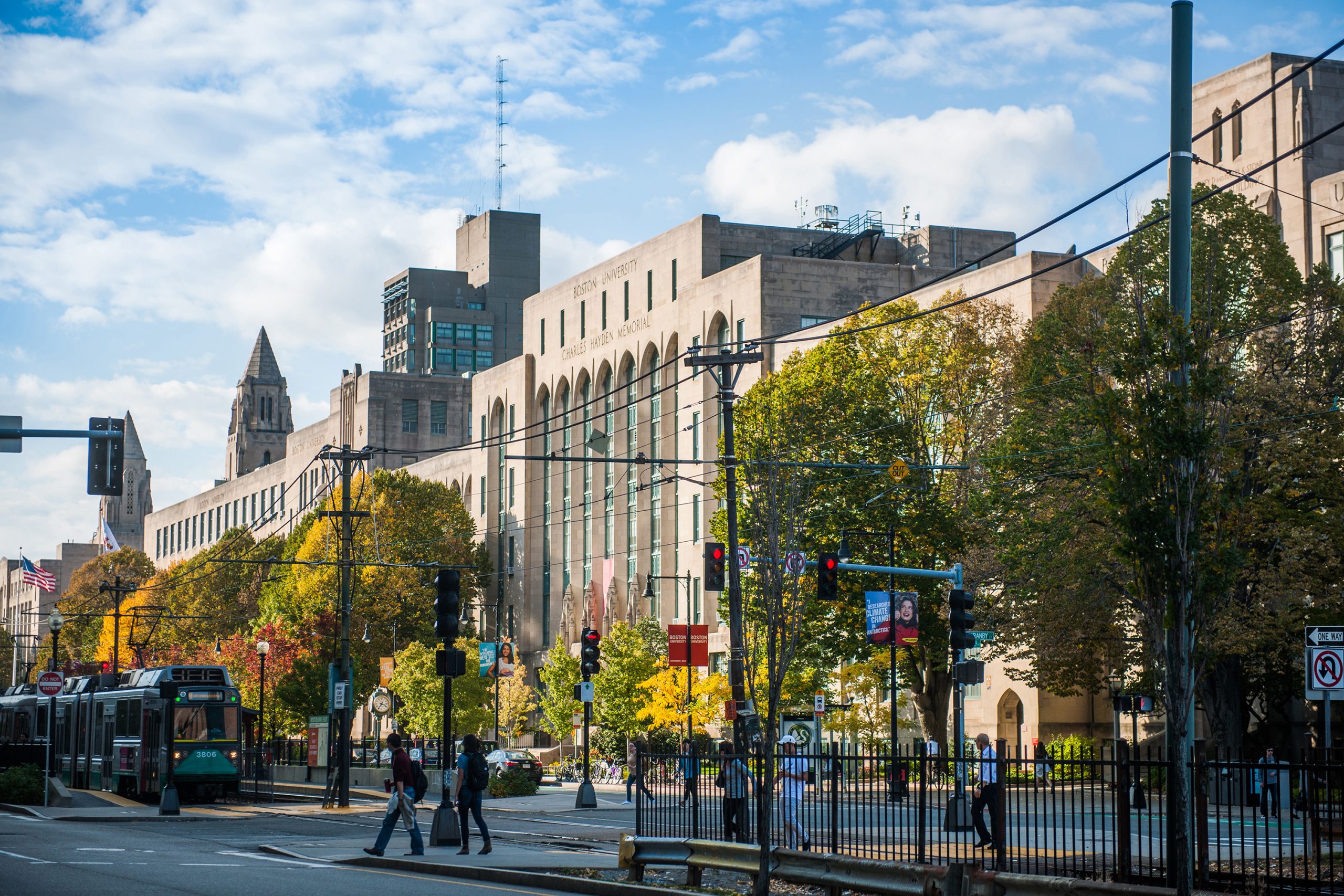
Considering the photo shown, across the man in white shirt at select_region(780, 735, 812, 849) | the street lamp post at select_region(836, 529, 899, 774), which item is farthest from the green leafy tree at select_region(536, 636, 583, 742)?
the man in white shirt at select_region(780, 735, 812, 849)

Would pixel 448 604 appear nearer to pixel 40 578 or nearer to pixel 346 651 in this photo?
pixel 346 651

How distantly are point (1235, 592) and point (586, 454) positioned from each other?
170 feet

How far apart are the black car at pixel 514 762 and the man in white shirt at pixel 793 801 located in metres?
25.5

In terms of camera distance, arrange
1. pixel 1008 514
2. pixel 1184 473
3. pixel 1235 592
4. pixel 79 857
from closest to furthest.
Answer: pixel 1184 473
pixel 79 857
pixel 1235 592
pixel 1008 514

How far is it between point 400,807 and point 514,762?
34621mm

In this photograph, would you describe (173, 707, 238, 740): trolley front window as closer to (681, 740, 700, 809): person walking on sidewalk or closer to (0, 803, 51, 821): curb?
(0, 803, 51, 821): curb

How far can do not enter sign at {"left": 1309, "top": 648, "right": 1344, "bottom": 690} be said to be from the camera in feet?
64.2

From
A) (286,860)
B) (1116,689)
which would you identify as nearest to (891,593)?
(1116,689)

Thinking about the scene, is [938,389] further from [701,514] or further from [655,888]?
[655,888]

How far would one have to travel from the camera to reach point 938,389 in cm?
5031

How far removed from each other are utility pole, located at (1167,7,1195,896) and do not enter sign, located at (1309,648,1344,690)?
211 inches

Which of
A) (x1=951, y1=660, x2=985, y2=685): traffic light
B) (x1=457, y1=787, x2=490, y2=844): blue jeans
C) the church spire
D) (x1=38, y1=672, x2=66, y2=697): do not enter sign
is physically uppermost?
the church spire

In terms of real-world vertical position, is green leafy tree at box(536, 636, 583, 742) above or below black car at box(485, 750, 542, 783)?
above

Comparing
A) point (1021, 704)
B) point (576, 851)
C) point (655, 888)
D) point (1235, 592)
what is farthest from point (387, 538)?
point (655, 888)
